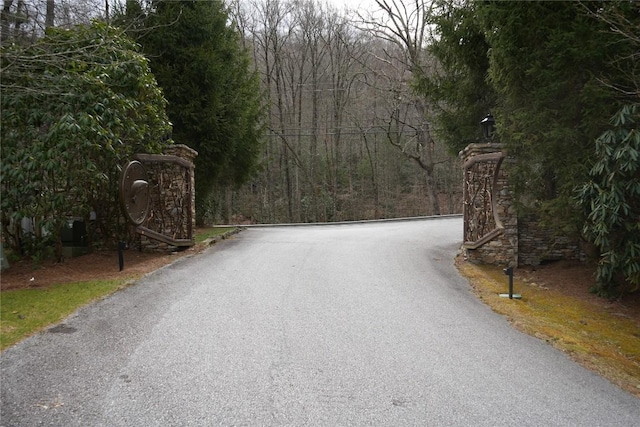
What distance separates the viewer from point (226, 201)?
25438mm

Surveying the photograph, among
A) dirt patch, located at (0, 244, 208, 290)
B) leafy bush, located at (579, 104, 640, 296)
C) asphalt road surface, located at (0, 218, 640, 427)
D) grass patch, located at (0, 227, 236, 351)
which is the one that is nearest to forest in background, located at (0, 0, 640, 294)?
leafy bush, located at (579, 104, 640, 296)

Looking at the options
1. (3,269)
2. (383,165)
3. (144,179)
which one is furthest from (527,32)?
(383,165)

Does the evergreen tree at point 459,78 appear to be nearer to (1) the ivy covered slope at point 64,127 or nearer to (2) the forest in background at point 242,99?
(2) the forest in background at point 242,99

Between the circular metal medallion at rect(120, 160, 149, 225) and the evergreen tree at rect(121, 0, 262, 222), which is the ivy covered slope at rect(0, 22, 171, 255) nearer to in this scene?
the circular metal medallion at rect(120, 160, 149, 225)

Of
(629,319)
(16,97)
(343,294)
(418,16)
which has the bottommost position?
(629,319)

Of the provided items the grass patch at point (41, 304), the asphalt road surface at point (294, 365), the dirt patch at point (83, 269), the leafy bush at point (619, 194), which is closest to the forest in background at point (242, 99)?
the leafy bush at point (619, 194)

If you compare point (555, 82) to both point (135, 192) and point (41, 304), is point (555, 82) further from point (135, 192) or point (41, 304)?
point (41, 304)

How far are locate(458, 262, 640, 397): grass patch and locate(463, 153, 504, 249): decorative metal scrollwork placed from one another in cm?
114

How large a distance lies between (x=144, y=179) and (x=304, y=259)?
369 centimetres

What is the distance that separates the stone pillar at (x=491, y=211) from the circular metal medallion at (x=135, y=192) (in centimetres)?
701

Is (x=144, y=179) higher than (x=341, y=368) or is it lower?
higher

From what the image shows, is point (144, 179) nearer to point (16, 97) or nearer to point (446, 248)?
point (16, 97)

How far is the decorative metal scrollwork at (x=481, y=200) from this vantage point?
10375 mm

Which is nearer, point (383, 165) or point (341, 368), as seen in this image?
point (341, 368)
